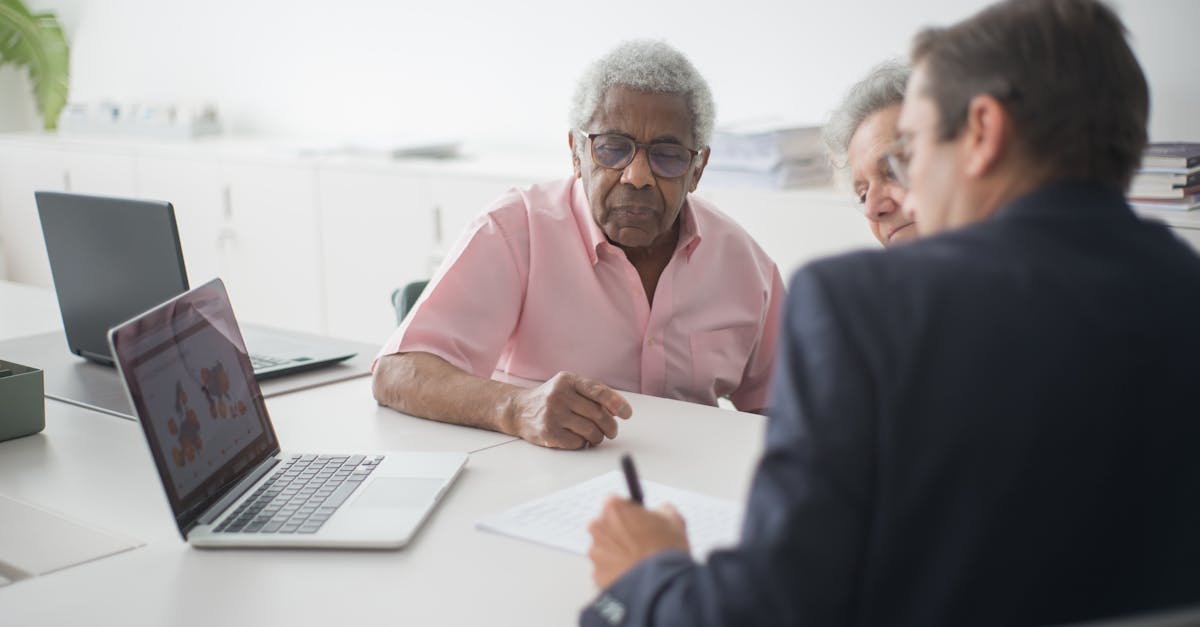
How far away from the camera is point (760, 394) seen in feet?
7.40

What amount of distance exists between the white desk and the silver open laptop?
0.10 ft

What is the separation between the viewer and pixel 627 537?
109cm

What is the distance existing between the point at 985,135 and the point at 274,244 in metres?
3.86

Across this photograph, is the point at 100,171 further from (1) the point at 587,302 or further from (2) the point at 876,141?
(2) the point at 876,141

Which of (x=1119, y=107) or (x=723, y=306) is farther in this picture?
(x=723, y=306)

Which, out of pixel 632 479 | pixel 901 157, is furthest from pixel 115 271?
pixel 901 157

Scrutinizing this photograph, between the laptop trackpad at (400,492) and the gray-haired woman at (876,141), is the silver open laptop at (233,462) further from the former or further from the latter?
the gray-haired woman at (876,141)

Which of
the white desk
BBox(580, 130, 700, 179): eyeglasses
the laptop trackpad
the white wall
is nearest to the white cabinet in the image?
the white wall

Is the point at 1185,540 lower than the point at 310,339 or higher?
higher

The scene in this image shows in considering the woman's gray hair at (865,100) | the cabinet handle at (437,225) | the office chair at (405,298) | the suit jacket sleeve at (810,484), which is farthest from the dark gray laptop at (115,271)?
the cabinet handle at (437,225)

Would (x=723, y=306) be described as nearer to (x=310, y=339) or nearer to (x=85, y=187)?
(x=310, y=339)

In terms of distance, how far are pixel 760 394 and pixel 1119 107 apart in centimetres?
141

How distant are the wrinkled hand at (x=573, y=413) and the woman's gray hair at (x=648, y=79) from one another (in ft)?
2.02

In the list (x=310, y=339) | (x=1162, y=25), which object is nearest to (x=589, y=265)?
(x=310, y=339)
